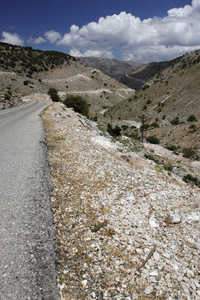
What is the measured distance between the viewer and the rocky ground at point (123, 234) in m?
3.90

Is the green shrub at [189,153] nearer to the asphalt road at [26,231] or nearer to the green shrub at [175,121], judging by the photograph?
the green shrub at [175,121]

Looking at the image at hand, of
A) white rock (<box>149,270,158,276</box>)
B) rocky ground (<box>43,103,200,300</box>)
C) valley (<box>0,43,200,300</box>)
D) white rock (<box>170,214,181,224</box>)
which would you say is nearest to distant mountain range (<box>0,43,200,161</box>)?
valley (<box>0,43,200,300</box>)

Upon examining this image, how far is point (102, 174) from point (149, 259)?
473 centimetres

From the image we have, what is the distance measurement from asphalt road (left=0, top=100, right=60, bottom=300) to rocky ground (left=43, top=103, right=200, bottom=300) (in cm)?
39

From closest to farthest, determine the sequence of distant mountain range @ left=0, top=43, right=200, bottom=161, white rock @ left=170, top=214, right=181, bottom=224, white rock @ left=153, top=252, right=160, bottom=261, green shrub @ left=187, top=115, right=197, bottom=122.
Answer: white rock @ left=153, top=252, right=160, bottom=261, white rock @ left=170, top=214, right=181, bottom=224, distant mountain range @ left=0, top=43, right=200, bottom=161, green shrub @ left=187, top=115, right=197, bottom=122

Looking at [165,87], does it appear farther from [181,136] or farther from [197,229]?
[197,229]

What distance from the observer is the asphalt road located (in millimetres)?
3356

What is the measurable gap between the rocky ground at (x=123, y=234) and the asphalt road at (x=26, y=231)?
0.39 m

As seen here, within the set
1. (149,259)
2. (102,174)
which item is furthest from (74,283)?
(102,174)

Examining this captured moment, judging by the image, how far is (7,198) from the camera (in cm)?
567

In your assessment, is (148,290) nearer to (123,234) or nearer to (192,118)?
(123,234)

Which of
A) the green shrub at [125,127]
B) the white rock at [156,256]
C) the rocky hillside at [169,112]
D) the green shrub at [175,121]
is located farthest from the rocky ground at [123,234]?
the green shrub at [125,127]

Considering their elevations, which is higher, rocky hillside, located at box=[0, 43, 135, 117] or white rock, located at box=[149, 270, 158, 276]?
rocky hillside, located at box=[0, 43, 135, 117]

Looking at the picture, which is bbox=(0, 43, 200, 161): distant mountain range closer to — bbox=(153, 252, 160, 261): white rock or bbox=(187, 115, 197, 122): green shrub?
bbox=(187, 115, 197, 122): green shrub
